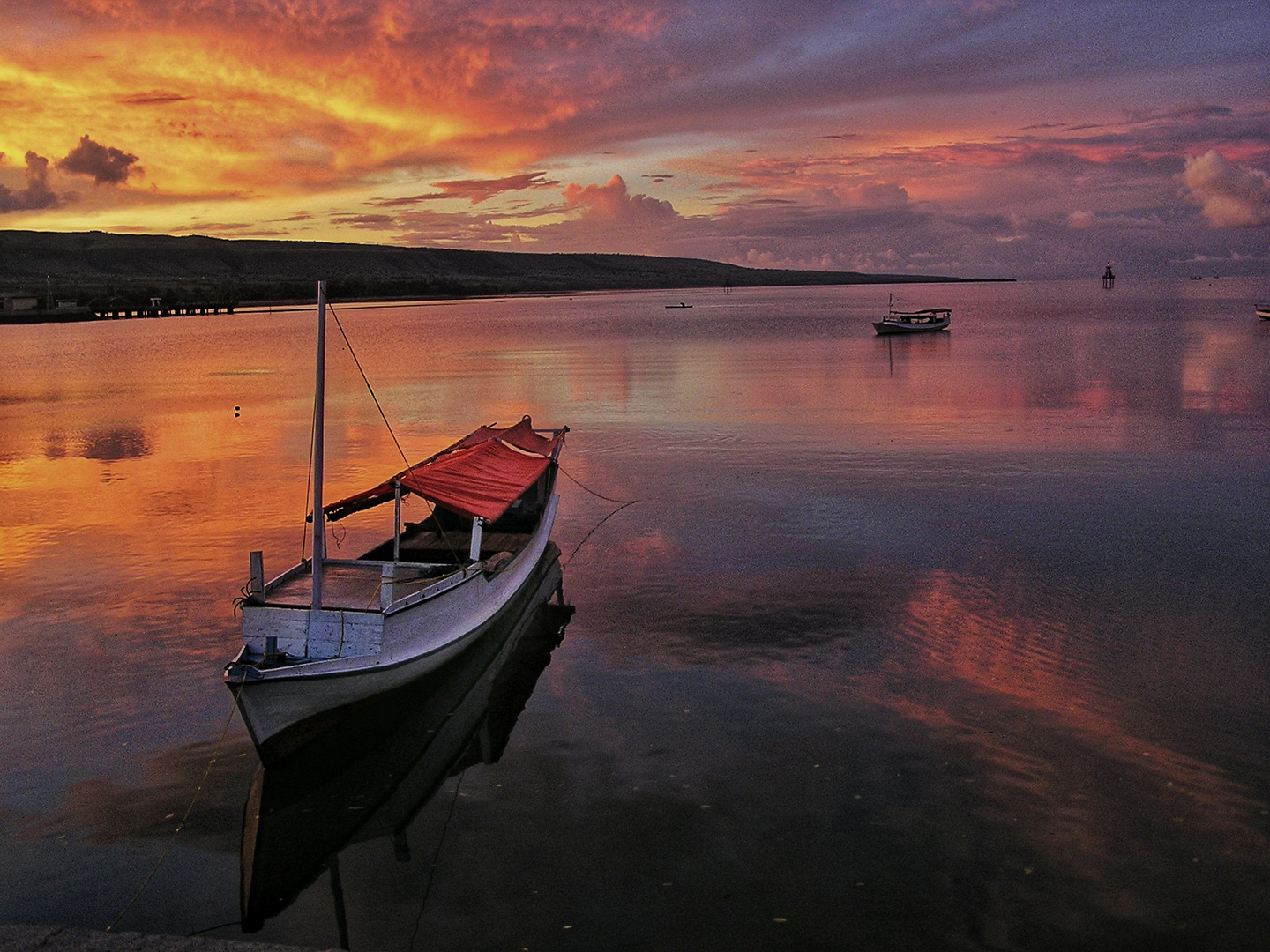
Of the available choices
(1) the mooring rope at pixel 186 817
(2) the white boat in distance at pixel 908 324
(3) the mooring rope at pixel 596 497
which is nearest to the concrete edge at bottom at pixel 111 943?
(1) the mooring rope at pixel 186 817

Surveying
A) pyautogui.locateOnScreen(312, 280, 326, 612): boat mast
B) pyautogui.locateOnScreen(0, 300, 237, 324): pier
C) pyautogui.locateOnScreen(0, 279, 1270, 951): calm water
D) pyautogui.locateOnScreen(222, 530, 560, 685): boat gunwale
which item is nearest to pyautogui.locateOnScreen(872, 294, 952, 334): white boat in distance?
pyautogui.locateOnScreen(0, 279, 1270, 951): calm water

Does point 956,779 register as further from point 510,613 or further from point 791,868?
point 510,613

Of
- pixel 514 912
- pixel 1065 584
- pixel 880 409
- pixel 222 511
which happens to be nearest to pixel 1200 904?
pixel 514 912

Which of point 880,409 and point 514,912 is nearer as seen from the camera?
point 514,912

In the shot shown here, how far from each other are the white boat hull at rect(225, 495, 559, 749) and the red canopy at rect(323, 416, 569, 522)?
169cm

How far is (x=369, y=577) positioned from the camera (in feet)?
54.9

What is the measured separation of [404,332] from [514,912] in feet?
363

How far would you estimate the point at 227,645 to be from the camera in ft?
57.3

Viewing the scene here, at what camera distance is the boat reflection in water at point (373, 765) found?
37.9ft

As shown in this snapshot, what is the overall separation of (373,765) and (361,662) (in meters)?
1.37

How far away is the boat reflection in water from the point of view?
11539mm

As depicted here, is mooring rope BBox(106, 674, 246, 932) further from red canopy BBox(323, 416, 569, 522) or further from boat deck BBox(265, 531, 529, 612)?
red canopy BBox(323, 416, 569, 522)

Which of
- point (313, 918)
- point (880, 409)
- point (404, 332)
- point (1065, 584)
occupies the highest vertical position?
point (404, 332)

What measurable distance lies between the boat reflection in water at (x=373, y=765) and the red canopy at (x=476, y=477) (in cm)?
246
